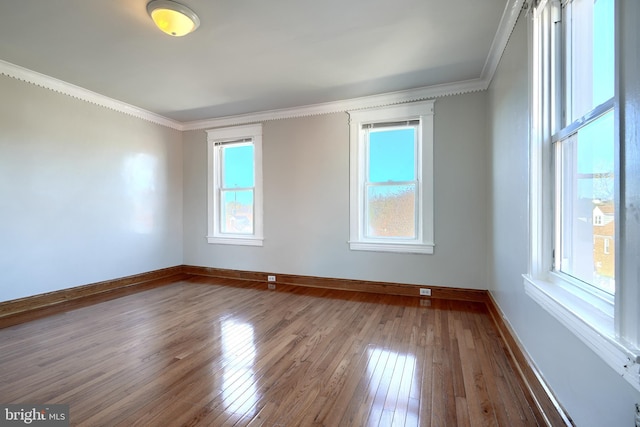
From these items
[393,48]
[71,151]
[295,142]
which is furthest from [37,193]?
[393,48]

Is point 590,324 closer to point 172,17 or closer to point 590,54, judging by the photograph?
point 590,54

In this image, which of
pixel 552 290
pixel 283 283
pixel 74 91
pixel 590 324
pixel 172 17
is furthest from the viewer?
pixel 283 283

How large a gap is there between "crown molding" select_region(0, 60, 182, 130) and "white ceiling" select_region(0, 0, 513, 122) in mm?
106

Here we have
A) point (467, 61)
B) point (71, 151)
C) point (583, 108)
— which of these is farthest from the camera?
point (71, 151)

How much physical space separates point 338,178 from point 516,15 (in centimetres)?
249

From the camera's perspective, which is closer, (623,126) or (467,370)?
(623,126)

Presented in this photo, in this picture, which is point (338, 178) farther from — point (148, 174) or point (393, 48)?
point (148, 174)

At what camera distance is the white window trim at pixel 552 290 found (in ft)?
3.03

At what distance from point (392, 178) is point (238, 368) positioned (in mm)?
2890

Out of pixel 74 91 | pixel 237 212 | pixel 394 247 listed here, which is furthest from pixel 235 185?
pixel 394 247

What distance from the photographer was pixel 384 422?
57.7 inches

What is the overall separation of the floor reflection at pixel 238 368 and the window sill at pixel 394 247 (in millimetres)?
1835

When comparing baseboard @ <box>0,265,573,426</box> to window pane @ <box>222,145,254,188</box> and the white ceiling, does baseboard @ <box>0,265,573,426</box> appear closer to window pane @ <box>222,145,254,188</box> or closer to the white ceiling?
window pane @ <box>222,145,254,188</box>

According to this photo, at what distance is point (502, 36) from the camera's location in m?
2.41
